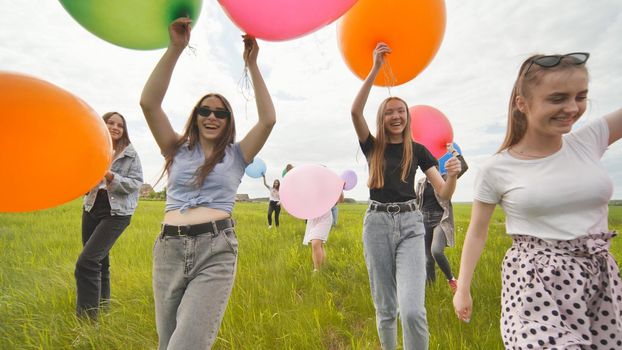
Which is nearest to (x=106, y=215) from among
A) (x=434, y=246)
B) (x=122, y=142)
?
(x=122, y=142)

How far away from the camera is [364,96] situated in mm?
2564

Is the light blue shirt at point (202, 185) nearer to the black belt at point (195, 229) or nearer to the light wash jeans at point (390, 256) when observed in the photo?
the black belt at point (195, 229)

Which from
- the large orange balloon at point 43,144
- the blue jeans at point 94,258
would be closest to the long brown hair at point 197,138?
the large orange balloon at point 43,144

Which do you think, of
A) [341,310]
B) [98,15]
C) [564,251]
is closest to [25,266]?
[341,310]

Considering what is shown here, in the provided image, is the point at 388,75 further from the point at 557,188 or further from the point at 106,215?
the point at 106,215

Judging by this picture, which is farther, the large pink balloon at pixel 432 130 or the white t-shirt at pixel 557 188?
the large pink balloon at pixel 432 130

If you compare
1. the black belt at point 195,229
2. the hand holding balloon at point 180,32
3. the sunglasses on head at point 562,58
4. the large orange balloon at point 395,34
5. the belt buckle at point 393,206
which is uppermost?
the large orange balloon at point 395,34

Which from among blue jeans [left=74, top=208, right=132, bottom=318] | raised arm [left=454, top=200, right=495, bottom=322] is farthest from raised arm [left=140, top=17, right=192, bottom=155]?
raised arm [left=454, top=200, right=495, bottom=322]

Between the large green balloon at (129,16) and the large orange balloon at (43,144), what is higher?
the large green balloon at (129,16)

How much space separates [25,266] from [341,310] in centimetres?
471

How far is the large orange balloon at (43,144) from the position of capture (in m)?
1.64

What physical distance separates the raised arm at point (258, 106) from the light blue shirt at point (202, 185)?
15 cm

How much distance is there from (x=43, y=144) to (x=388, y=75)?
225 cm

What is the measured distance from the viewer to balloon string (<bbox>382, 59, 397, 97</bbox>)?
2660mm
